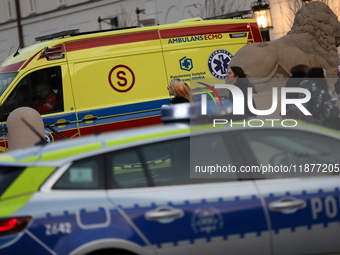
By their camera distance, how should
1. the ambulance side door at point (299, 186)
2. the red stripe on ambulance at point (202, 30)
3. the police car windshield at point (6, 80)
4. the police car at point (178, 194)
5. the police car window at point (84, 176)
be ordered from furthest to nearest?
the red stripe on ambulance at point (202, 30) → the police car windshield at point (6, 80) → the ambulance side door at point (299, 186) → the police car window at point (84, 176) → the police car at point (178, 194)

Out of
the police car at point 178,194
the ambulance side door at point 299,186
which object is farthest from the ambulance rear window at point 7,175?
the ambulance side door at point 299,186

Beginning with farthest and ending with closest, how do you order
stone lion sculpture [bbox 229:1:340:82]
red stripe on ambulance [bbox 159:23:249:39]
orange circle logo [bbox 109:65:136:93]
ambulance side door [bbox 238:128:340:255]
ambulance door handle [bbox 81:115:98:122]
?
stone lion sculpture [bbox 229:1:340:82]
red stripe on ambulance [bbox 159:23:249:39]
orange circle logo [bbox 109:65:136:93]
ambulance door handle [bbox 81:115:98:122]
ambulance side door [bbox 238:128:340:255]

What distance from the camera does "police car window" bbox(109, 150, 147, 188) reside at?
10.9ft

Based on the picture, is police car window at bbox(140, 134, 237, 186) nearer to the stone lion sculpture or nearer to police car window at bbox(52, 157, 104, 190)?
police car window at bbox(52, 157, 104, 190)

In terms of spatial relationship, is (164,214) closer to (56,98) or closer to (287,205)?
(287,205)

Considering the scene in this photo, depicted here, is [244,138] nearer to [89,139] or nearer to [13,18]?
[89,139]

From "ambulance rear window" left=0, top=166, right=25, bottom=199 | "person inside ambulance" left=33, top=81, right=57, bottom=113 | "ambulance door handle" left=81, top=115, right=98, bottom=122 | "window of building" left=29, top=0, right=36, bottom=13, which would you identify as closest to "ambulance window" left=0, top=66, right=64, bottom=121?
"person inside ambulance" left=33, top=81, right=57, bottom=113

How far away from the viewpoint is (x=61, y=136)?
25.5ft

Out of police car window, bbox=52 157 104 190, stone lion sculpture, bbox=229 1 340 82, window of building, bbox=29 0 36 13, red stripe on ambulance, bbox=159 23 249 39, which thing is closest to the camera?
police car window, bbox=52 157 104 190

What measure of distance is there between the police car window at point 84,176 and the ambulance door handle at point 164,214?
0.37 meters

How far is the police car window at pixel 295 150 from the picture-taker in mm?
3584

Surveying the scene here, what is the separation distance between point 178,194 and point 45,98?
5037 millimetres

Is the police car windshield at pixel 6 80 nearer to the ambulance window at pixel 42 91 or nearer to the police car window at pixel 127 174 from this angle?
the ambulance window at pixel 42 91

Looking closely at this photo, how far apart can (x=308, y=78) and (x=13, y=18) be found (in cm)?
2733
